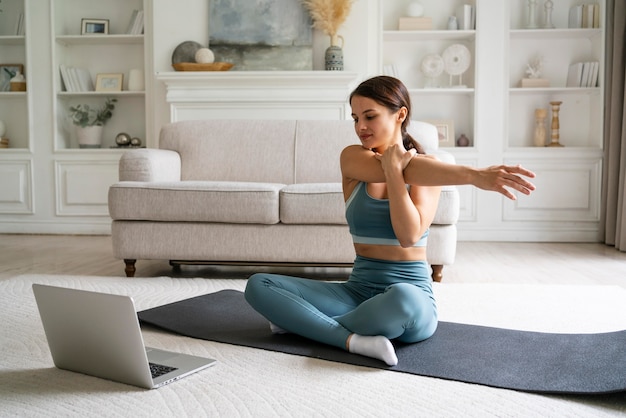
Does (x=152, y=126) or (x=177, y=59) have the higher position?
(x=177, y=59)

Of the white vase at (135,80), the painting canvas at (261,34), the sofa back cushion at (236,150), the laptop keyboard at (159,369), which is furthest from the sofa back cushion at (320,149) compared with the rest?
the laptop keyboard at (159,369)

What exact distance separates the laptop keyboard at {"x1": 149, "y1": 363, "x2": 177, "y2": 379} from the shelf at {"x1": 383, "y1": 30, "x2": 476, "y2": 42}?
→ 3973mm

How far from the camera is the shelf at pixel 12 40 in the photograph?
5.38 m

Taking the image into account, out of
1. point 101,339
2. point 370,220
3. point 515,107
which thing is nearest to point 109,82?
point 515,107

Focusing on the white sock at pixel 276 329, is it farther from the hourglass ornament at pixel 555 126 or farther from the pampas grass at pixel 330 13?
the hourglass ornament at pixel 555 126

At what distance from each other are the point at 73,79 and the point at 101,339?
431 centimetres

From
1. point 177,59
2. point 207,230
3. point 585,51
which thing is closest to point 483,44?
point 585,51

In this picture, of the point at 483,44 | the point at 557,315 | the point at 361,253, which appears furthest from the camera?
the point at 483,44

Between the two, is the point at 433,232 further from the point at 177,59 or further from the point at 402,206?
the point at 177,59

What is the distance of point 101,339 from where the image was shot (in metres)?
1.56

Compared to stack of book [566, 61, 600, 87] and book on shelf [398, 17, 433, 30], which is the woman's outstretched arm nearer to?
book on shelf [398, 17, 433, 30]

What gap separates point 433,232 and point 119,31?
3627 millimetres

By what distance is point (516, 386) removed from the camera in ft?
5.05

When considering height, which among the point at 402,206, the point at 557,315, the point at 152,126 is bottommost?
the point at 557,315
